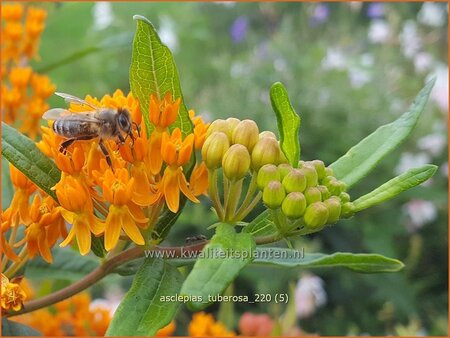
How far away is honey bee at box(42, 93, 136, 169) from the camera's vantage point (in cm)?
106

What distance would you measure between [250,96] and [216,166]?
250cm

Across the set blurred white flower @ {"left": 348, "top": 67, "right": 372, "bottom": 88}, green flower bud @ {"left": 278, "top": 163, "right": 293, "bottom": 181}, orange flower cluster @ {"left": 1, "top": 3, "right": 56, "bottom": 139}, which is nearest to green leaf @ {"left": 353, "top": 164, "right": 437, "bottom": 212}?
green flower bud @ {"left": 278, "top": 163, "right": 293, "bottom": 181}

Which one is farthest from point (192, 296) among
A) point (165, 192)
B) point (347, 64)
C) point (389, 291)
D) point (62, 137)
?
point (347, 64)

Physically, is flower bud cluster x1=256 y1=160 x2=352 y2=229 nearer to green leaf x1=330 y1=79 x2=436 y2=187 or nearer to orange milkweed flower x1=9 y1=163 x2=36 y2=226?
green leaf x1=330 y1=79 x2=436 y2=187

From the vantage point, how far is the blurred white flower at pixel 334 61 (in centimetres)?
403

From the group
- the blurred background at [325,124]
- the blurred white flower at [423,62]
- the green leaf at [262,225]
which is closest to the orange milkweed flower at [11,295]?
the green leaf at [262,225]

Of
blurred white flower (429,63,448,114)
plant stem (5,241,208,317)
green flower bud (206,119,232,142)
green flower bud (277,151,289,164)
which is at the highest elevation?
blurred white flower (429,63,448,114)

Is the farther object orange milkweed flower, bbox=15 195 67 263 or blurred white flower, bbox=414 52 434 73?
blurred white flower, bbox=414 52 434 73

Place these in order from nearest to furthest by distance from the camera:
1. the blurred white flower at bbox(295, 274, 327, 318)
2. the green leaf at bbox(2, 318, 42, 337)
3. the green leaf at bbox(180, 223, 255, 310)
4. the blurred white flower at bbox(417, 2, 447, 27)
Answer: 1. the green leaf at bbox(180, 223, 255, 310)
2. the green leaf at bbox(2, 318, 42, 337)
3. the blurred white flower at bbox(295, 274, 327, 318)
4. the blurred white flower at bbox(417, 2, 447, 27)

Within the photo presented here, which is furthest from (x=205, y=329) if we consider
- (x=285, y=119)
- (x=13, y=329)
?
(x=285, y=119)

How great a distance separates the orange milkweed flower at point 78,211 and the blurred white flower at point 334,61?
10.1ft

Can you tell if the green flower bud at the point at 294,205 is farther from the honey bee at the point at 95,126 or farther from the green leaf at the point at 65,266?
the green leaf at the point at 65,266

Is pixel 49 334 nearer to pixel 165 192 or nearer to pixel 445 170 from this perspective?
pixel 165 192

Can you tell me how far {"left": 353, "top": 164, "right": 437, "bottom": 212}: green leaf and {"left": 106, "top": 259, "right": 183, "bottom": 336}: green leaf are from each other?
0.30m
